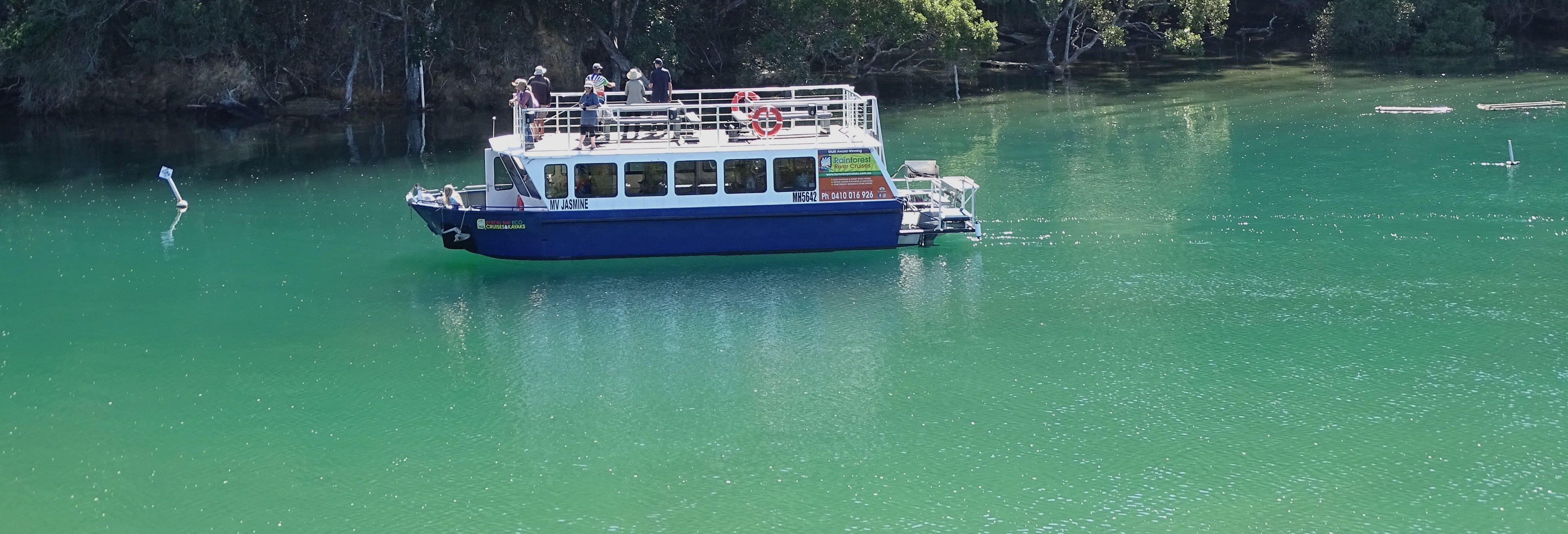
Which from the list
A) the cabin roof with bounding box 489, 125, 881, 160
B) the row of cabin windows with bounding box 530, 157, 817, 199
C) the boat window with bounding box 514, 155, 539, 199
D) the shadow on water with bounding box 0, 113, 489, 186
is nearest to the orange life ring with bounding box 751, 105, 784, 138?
the cabin roof with bounding box 489, 125, 881, 160

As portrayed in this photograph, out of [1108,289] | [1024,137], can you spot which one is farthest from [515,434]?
[1024,137]

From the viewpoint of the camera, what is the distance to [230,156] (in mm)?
39688

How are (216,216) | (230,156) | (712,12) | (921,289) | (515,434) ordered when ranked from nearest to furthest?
1. (515,434)
2. (921,289)
3. (216,216)
4. (230,156)
5. (712,12)

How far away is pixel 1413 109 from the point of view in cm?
4169

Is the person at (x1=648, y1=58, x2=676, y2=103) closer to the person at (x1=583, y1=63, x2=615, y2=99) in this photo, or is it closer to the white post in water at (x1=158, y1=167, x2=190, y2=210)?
the person at (x1=583, y1=63, x2=615, y2=99)

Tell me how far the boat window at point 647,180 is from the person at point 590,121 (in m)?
0.83

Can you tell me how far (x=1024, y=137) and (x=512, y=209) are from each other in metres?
18.5

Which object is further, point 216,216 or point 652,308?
point 216,216

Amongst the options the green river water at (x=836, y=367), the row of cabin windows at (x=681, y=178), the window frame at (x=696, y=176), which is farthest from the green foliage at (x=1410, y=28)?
the window frame at (x=696, y=176)

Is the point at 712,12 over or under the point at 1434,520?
over

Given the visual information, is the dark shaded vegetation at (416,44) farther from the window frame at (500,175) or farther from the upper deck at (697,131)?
the window frame at (500,175)

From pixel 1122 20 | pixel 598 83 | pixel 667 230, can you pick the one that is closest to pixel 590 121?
pixel 598 83

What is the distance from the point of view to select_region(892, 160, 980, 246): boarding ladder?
26.2 metres

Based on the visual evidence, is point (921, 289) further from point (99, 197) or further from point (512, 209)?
point (99, 197)
